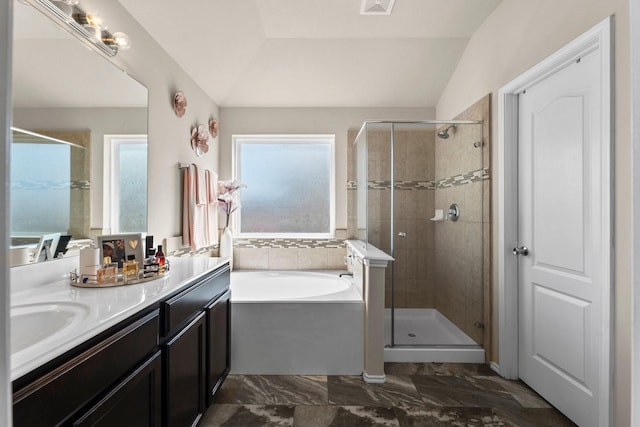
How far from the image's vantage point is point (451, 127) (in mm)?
2875

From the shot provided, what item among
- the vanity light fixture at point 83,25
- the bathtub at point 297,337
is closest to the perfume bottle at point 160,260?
the bathtub at point 297,337

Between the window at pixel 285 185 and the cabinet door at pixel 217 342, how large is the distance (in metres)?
1.60

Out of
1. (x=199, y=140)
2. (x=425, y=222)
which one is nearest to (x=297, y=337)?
(x=425, y=222)

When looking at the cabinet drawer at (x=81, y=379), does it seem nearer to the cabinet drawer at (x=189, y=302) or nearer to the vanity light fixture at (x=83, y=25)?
the cabinet drawer at (x=189, y=302)

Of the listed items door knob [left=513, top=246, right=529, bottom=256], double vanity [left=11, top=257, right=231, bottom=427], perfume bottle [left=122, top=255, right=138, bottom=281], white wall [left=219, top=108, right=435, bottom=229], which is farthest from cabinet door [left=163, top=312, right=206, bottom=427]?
white wall [left=219, top=108, right=435, bottom=229]

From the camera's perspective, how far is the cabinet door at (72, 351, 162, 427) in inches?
38.1

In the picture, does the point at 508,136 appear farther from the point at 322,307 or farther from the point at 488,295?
the point at 322,307

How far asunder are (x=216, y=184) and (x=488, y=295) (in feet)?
8.27

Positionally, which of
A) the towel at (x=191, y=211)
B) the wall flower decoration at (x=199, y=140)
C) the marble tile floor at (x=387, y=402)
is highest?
the wall flower decoration at (x=199, y=140)

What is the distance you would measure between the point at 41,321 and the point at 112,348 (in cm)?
26

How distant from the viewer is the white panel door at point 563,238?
1734mm

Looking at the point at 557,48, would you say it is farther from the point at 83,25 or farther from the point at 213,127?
the point at 213,127

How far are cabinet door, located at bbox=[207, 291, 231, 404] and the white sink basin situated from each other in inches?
28.8

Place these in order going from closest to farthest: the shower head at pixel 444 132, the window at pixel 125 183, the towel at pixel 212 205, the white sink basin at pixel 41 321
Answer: the white sink basin at pixel 41 321, the window at pixel 125 183, the shower head at pixel 444 132, the towel at pixel 212 205
